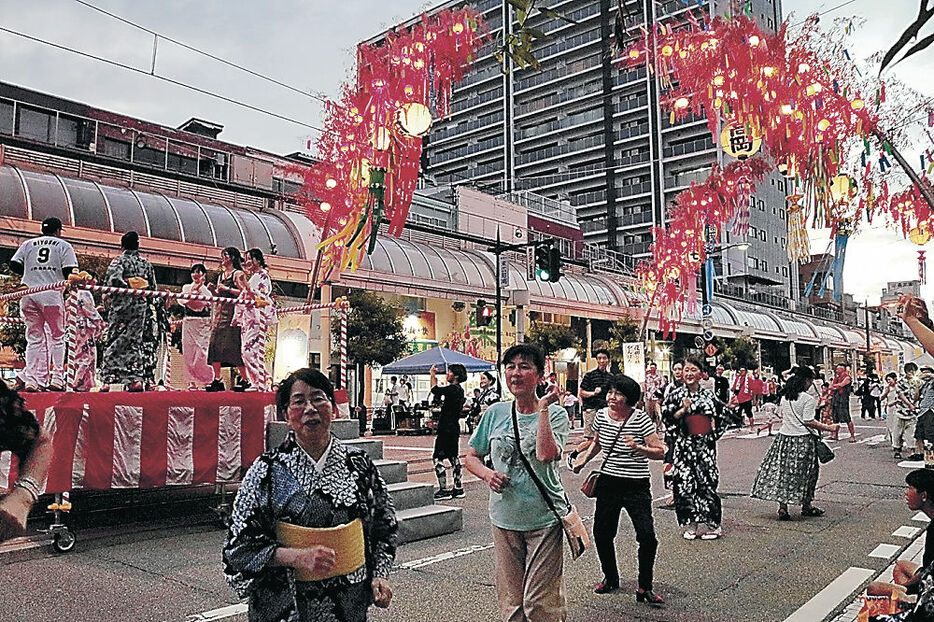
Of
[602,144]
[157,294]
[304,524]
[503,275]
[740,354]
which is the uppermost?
[602,144]

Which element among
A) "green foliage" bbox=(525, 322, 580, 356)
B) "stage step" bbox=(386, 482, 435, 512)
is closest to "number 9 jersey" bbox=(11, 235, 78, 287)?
"stage step" bbox=(386, 482, 435, 512)

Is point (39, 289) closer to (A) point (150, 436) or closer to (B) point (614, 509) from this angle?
(A) point (150, 436)

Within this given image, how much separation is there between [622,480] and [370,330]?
17364mm

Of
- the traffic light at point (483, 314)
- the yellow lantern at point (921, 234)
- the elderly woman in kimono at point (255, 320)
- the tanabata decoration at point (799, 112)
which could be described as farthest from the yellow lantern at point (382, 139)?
the yellow lantern at point (921, 234)

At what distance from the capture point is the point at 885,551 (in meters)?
6.98

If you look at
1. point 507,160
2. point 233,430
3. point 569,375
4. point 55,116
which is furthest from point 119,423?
point 507,160

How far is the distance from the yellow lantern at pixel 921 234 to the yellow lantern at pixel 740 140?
2.81 m

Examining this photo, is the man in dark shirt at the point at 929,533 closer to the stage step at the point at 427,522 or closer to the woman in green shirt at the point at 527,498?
the woman in green shirt at the point at 527,498

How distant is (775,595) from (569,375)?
109 feet

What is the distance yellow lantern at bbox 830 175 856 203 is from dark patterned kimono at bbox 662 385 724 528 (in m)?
6.35

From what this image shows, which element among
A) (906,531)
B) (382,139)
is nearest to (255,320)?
(906,531)

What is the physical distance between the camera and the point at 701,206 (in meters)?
27.2

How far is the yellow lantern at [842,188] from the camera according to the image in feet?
39.6

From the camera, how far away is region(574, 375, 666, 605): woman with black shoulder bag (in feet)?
18.0
